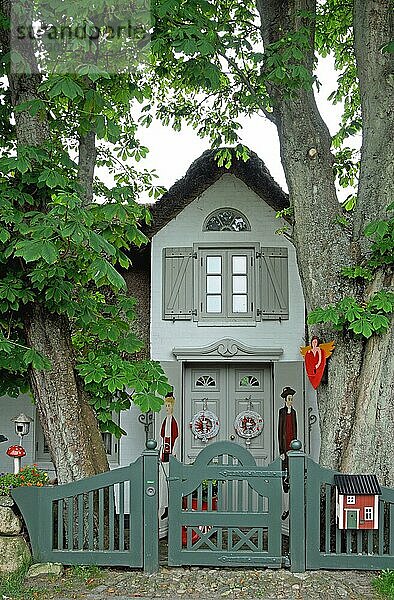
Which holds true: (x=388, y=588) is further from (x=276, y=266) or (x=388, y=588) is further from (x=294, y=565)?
(x=276, y=266)

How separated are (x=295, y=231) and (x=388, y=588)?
3975mm

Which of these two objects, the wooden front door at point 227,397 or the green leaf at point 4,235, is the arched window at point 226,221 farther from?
the green leaf at point 4,235

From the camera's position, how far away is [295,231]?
9.18 meters

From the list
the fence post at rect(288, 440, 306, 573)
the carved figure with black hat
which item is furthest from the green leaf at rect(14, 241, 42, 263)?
the carved figure with black hat

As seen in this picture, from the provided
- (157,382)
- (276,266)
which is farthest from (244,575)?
(276,266)

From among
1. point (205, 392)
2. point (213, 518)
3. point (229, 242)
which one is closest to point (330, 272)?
point (229, 242)

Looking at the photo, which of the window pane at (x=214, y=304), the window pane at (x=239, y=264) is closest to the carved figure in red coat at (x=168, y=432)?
the window pane at (x=214, y=304)

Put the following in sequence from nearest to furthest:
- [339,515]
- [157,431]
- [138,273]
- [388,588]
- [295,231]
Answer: [388,588] < [339,515] < [295,231] < [157,431] < [138,273]

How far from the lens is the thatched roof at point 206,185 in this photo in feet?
36.1

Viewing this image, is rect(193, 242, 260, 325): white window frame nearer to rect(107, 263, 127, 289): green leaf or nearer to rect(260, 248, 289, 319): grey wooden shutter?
rect(260, 248, 289, 319): grey wooden shutter

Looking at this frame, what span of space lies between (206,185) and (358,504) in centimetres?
541

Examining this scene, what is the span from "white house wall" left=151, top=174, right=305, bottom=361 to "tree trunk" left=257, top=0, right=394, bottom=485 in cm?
216

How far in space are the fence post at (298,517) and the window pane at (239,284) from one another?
13.5 ft

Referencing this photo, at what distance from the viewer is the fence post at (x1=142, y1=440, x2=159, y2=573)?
761 cm
